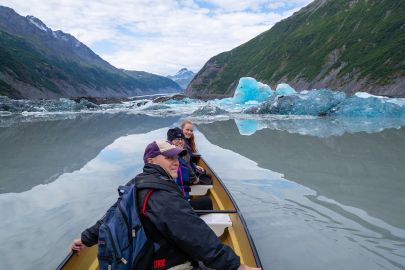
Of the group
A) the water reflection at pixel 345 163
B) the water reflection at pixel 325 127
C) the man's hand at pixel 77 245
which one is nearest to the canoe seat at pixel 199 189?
the water reflection at pixel 345 163

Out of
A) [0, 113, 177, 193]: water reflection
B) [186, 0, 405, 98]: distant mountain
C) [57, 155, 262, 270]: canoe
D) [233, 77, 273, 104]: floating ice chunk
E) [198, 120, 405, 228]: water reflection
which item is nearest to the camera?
[57, 155, 262, 270]: canoe

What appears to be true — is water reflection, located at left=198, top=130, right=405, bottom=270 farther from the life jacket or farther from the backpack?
the backpack

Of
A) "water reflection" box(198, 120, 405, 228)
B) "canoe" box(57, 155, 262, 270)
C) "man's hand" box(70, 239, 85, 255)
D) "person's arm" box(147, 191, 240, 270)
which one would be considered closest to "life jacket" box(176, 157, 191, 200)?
"canoe" box(57, 155, 262, 270)

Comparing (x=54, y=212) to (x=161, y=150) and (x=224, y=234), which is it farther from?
(x=161, y=150)

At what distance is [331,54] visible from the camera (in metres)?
92.4

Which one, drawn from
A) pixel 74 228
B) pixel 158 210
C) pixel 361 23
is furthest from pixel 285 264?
pixel 361 23

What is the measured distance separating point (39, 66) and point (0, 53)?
2811cm

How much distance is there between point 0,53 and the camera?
109m

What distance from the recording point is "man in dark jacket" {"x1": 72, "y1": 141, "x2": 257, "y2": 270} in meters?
2.68

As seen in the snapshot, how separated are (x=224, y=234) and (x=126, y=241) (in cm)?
275

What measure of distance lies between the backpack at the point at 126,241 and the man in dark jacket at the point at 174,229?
0.20ft

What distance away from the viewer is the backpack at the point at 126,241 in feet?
9.03

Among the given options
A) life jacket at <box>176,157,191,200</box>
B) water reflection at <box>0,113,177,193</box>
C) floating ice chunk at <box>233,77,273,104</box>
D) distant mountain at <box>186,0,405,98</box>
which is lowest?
water reflection at <box>0,113,177,193</box>

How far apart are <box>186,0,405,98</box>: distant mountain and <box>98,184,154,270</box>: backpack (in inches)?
2447
